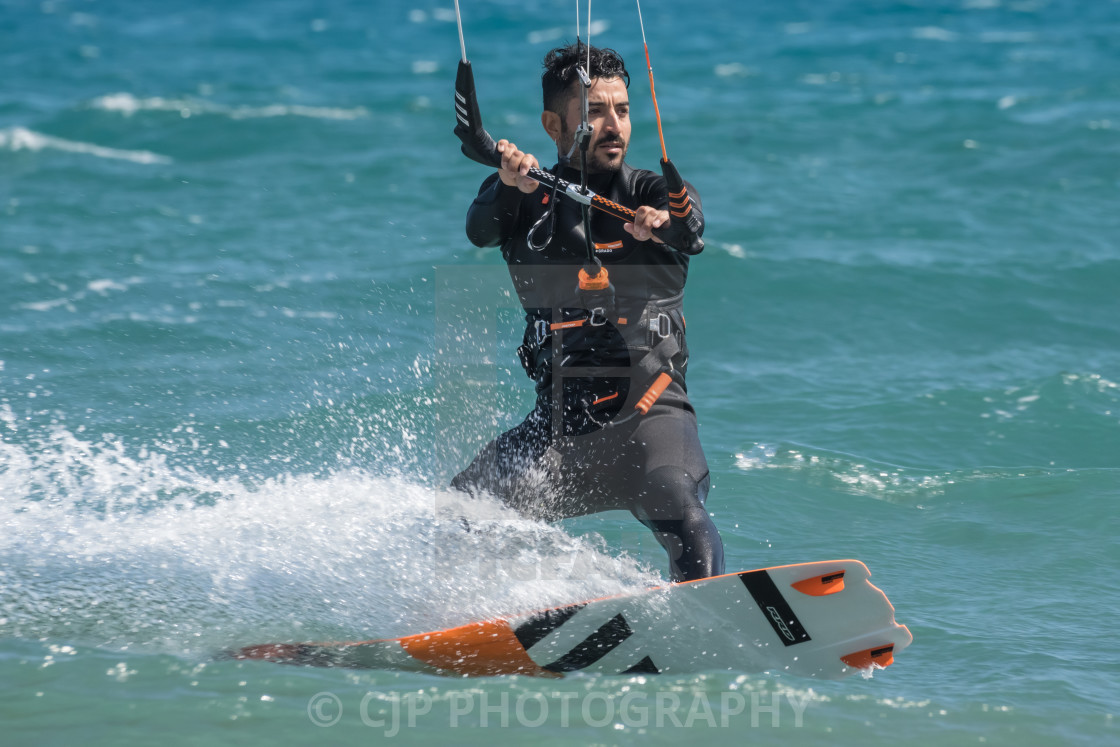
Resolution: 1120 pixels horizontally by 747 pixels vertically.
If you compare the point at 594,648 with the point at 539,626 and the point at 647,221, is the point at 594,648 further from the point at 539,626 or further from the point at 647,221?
the point at 647,221

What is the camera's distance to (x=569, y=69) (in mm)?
4449

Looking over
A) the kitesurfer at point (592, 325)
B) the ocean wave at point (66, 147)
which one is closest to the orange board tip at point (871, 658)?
the kitesurfer at point (592, 325)

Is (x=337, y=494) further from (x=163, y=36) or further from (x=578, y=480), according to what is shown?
(x=163, y=36)

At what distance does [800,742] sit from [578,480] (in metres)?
1.24

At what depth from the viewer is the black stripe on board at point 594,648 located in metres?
4.27

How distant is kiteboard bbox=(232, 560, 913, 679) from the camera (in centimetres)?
419

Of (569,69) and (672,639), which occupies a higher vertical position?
(569,69)

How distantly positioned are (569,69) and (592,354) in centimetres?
107

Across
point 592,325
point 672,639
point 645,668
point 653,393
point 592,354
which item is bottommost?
point 645,668

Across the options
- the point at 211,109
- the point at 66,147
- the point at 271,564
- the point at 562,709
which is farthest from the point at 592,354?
the point at 211,109

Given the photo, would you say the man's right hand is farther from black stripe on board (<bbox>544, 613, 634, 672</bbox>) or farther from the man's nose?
black stripe on board (<bbox>544, 613, 634, 672</bbox>)

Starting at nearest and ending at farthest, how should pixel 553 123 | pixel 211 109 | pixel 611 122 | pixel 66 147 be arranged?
1. pixel 611 122
2. pixel 553 123
3. pixel 66 147
4. pixel 211 109

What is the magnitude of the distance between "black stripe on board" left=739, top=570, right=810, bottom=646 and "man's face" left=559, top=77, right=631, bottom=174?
5.31 ft

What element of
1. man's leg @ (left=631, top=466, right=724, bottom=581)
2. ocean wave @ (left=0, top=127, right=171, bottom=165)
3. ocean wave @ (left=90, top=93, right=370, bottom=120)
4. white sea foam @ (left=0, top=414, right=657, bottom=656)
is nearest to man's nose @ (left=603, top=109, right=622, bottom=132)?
man's leg @ (left=631, top=466, right=724, bottom=581)
